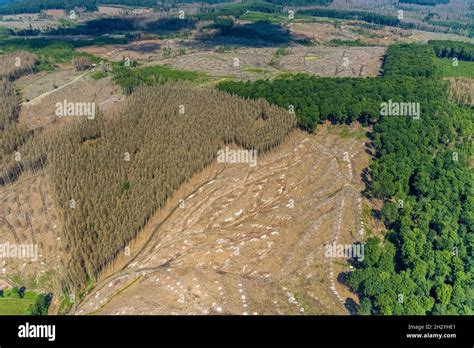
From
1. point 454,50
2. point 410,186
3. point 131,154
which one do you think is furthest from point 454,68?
point 131,154

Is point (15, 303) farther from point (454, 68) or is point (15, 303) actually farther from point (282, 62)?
point (454, 68)

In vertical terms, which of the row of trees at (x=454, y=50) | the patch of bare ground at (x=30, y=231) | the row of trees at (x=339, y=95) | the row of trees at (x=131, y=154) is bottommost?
the patch of bare ground at (x=30, y=231)

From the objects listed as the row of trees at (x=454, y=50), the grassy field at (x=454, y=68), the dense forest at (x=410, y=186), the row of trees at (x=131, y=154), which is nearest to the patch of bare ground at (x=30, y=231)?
the row of trees at (x=131, y=154)

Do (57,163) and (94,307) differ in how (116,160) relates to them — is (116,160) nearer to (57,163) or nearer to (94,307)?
(57,163)

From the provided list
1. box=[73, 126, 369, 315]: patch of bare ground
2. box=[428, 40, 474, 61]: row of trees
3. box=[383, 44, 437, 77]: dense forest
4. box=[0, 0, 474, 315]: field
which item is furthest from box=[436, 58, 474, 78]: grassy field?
box=[73, 126, 369, 315]: patch of bare ground

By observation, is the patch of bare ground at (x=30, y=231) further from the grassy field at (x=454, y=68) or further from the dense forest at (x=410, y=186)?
the grassy field at (x=454, y=68)

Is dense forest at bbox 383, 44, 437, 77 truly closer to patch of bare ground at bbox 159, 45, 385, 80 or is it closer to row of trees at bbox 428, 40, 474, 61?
patch of bare ground at bbox 159, 45, 385, 80
